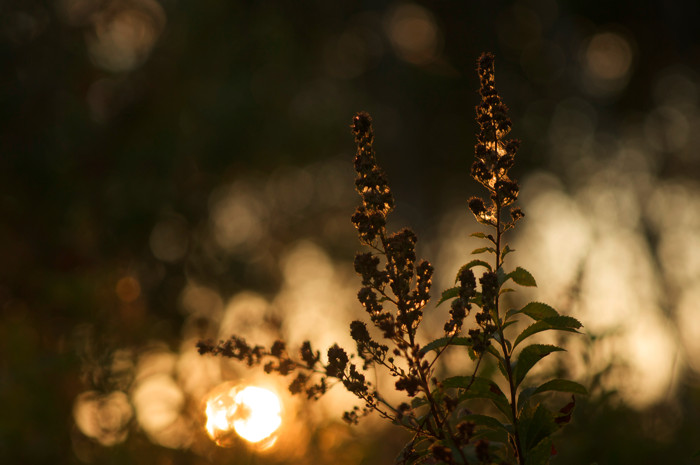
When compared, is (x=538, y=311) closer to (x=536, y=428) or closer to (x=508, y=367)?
(x=508, y=367)

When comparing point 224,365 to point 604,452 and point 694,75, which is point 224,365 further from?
point 694,75

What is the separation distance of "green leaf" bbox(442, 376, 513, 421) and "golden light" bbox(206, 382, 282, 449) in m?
1.79

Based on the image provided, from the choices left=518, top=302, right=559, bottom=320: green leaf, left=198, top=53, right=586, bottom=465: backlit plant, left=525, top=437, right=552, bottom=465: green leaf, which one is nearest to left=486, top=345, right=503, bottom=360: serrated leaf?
left=198, top=53, right=586, bottom=465: backlit plant

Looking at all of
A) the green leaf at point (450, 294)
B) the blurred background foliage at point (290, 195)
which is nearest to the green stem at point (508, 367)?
the green leaf at point (450, 294)

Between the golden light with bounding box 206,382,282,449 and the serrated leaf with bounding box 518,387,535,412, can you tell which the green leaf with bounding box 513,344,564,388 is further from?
the golden light with bounding box 206,382,282,449

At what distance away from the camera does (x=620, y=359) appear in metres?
3.77

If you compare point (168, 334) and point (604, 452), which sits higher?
point (168, 334)

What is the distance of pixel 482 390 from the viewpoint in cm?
154

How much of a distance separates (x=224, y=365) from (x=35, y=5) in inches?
451

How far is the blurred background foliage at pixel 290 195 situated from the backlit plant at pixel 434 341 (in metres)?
1.56

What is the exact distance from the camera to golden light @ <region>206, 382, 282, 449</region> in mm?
3182

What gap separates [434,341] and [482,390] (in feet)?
0.50

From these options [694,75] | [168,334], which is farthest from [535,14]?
[168,334]

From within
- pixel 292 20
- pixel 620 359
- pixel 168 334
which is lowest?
pixel 620 359
